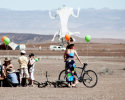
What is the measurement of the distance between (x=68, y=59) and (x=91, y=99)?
275 centimetres

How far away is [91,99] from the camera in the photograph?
27.2 ft

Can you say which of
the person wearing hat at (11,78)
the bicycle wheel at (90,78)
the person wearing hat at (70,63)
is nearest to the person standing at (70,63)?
the person wearing hat at (70,63)

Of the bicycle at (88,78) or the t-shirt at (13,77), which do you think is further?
the t-shirt at (13,77)

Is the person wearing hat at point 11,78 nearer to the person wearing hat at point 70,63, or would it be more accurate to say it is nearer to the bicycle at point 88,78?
the person wearing hat at point 70,63

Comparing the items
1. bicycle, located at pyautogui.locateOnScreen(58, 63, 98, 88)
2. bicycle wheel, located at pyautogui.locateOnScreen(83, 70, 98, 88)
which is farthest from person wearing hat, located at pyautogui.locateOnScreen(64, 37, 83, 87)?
bicycle wheel, located at pyautogui.locateOnScreen(83, 70, 98, 88)

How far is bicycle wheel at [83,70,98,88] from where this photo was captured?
430 inches

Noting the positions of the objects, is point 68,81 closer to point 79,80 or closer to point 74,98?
point 79,80

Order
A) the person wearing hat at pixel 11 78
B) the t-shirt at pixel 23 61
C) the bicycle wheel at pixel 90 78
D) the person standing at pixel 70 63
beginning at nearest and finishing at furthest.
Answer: the person standing at pixel 70 63
the bicycle wheel at pixel 90 78
the person wearing hat at pixel 11 78
the t-shirt at pixel 23 61

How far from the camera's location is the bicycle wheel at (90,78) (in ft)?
35.8

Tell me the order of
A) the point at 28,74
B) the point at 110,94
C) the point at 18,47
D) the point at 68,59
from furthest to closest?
1. the point at 18,47
2. the point at 28,74
3. the point at 68,59
4. the point at 110,94

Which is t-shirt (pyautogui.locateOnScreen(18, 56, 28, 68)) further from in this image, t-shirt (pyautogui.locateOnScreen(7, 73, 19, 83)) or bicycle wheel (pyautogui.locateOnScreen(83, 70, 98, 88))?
bicycle wheel (pyautogui.locateOnScreen(83, 70, 98, 88))

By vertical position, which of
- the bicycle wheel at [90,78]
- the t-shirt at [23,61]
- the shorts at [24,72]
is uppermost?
the t-shirt at [23,61]

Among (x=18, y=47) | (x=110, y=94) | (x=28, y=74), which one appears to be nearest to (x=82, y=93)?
(x=110, y=94)

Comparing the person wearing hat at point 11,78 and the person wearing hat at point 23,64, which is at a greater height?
the person wearing hat at point 23,64
